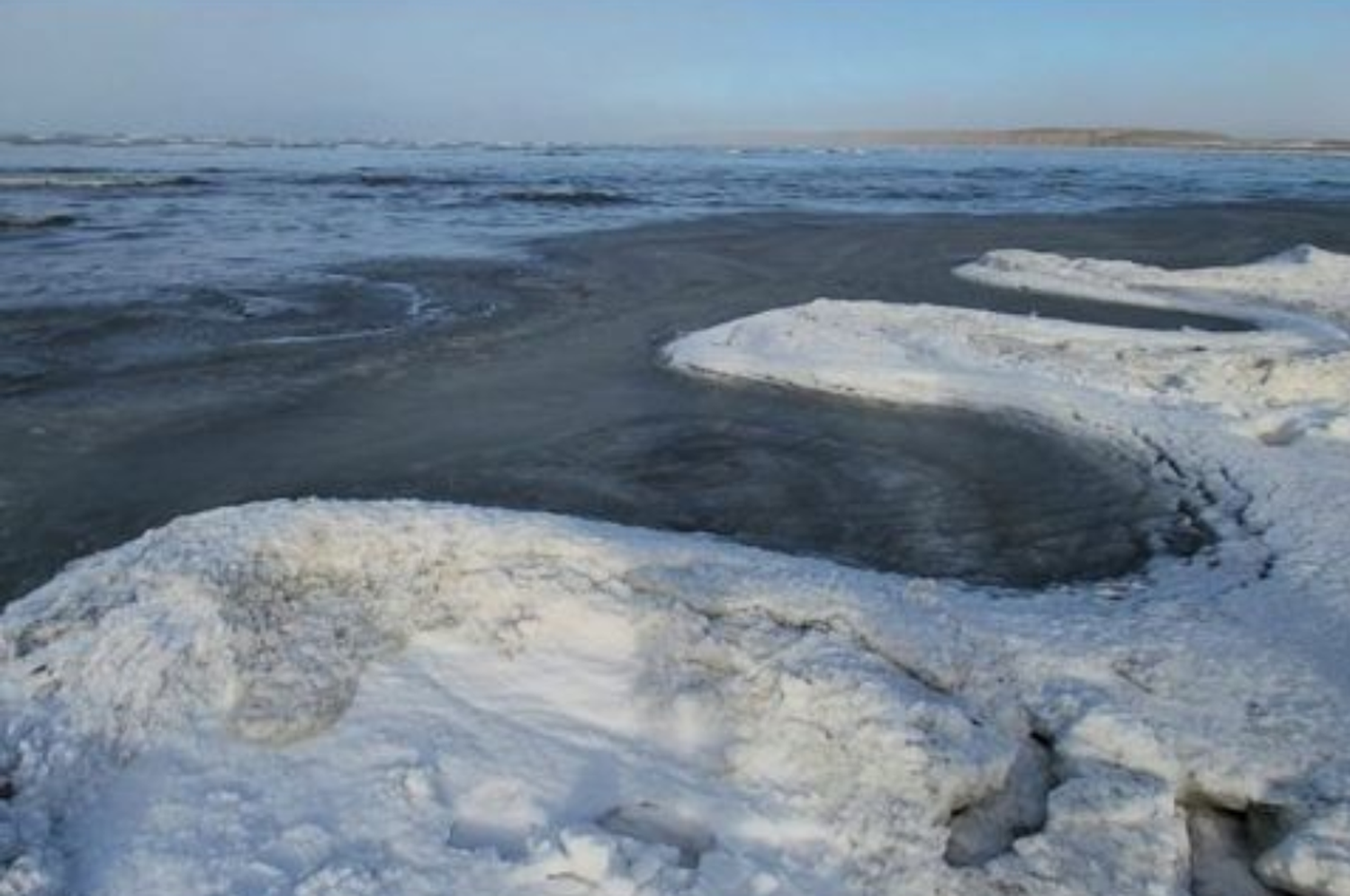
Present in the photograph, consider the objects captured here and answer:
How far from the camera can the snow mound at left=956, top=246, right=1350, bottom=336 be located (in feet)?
44.2

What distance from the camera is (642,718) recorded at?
427cm

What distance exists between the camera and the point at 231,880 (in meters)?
3.34

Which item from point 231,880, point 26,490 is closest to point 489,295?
point 26,490

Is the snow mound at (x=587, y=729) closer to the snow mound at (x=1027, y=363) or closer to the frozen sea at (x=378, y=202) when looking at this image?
the snow mound at (x=1027, y=363)

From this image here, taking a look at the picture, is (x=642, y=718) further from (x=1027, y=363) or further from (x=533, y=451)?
(x=1027, y=363)

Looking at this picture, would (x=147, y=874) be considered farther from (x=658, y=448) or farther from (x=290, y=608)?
(x=658, y=448)

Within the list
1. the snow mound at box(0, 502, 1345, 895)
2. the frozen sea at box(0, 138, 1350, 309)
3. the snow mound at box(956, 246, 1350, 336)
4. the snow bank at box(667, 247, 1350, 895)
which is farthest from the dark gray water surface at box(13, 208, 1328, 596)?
the frozen sea at box(0, 138, 1350, 309)

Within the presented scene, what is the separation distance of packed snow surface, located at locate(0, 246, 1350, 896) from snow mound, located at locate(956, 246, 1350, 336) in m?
8.09

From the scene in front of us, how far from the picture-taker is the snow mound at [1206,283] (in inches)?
530

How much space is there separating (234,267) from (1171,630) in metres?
14.3

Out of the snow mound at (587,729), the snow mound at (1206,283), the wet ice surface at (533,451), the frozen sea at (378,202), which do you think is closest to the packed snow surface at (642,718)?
the snow mound at (587,729)

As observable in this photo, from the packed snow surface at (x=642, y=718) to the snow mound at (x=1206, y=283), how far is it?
809 cm

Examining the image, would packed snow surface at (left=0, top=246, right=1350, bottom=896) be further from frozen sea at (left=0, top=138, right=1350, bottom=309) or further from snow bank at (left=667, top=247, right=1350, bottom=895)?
frozen sea at (left=0, top=138, right=1350, bottom=309)

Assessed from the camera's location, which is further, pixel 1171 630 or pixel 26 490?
pixel 26 490
